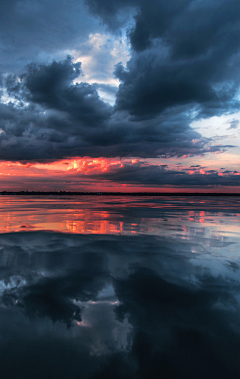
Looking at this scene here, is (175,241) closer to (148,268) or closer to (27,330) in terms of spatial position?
(148,268)

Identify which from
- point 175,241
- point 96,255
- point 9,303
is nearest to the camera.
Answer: point 9,303

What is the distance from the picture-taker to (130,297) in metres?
5.03

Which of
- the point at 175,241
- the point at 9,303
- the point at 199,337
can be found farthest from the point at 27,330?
the point at 175,241

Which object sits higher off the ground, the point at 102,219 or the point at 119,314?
the point at 119,314

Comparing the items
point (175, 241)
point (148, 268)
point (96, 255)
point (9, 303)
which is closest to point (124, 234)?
point (175, 241)

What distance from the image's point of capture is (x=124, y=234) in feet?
38.8

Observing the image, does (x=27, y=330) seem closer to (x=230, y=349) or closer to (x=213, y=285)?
(x=230, y=349)

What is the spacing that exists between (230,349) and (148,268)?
354 cm

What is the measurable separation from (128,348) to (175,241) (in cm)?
722

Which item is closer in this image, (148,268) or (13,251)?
(148,268)

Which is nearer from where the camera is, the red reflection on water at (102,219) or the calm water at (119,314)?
the calm water at (119,314)

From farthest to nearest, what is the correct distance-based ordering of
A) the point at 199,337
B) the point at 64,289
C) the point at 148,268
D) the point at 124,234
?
the point at 124,234 < the point at 148,268 < the point at 64,289 < the point at 199,337

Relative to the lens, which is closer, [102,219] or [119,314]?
[119,314]

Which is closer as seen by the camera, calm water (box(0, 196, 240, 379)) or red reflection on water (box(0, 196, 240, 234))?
calm water (box(0, 196, 240, 379))
